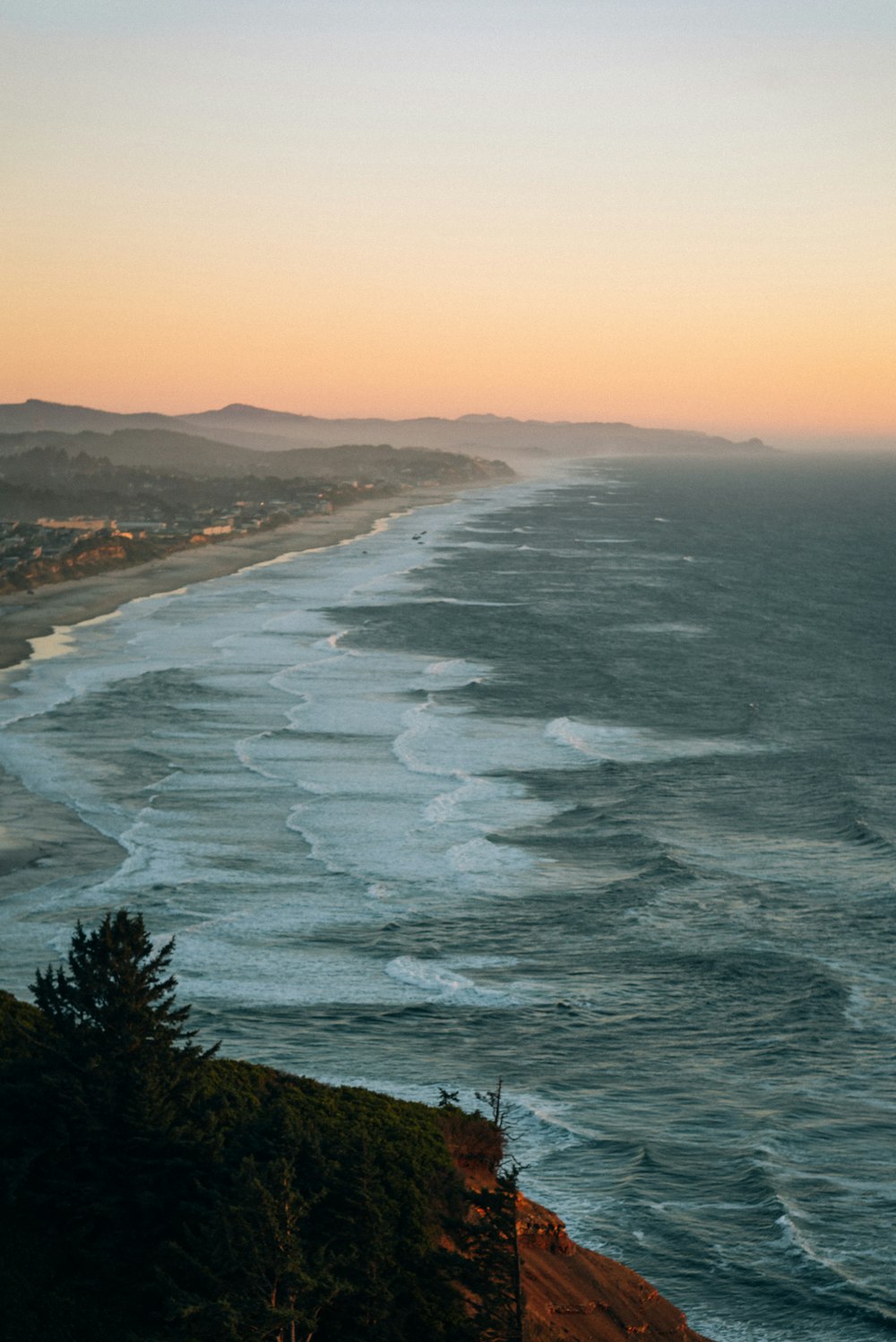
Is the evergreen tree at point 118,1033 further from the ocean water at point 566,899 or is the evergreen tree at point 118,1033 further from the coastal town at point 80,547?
the coastal town at point 80,547

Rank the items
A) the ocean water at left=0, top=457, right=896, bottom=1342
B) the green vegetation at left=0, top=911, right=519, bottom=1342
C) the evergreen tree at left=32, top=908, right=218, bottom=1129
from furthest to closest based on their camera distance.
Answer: the ocean water at left=0, top=457, right=896, bottom=1342
the evergreen tree at left=32, top=908, right=218, bottom=1129
the green vegetation at left=0, top=911, right=519, bottom=1342

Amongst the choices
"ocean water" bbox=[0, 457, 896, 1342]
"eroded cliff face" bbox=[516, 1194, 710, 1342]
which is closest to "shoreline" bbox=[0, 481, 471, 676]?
"ocean water" bbox=[0, 457, 896, 1342]

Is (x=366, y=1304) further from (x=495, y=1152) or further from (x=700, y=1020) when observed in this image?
(x=700, y=1020)

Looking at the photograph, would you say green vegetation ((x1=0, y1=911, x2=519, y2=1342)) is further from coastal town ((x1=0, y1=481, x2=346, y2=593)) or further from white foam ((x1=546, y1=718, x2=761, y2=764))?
coastal town ((x1=0, y1=481, x2=346, y2=593))

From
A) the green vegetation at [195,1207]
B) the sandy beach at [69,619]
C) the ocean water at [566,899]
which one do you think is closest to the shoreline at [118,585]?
the sandy beach at [69,619]

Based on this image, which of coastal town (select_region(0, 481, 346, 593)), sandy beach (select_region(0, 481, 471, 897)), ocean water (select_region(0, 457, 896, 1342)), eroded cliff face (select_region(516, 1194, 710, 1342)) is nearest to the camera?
eroded cliff face (select_region(516, 1194, 710, 1342))

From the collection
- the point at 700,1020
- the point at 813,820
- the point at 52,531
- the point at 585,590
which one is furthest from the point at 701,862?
the point at 52,531

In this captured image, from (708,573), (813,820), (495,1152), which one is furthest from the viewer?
(708,573)

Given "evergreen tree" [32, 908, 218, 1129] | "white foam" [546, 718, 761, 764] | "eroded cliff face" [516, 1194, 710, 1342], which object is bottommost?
"eroded cliff face" [516, 1194, 710, 1342]
